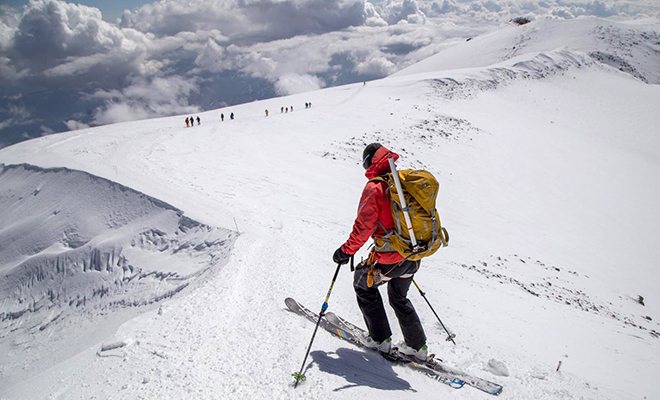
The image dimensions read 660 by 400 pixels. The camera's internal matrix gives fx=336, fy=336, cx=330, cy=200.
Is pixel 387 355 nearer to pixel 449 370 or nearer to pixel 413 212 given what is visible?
pixel 449 370

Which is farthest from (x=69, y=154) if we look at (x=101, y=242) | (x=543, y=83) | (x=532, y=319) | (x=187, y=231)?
(x=543, y=83)

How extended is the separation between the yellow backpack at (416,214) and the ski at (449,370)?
1669 millimetres

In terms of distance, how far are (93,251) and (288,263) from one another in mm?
5971

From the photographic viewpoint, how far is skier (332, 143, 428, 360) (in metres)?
3.91

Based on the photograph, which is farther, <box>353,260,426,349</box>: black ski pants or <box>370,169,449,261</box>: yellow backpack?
<box>353,260,426,349</box>: black ski pants

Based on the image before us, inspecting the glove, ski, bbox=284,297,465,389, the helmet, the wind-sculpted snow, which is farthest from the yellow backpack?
the wind-sculpted snow

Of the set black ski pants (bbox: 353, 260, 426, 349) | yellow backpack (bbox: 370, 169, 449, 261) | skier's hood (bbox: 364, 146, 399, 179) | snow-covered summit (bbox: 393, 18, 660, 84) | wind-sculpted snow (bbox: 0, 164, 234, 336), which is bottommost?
wind-sculpted snow (bbox: 0, 164, 234, 336)

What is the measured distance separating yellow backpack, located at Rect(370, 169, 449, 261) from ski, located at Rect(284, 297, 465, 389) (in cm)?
155

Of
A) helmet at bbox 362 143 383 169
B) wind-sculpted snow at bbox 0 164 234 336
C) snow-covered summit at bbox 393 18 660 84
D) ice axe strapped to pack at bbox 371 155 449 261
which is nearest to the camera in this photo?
ice axe strapped to pack at bbox 371 155 449 261

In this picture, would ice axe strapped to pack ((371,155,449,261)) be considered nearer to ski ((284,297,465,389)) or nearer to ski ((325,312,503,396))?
ski ((284,297,465,389))

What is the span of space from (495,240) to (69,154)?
20282 millimetres

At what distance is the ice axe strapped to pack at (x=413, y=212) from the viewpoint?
380 cm

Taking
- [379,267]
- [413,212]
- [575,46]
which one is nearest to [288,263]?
[379,267]

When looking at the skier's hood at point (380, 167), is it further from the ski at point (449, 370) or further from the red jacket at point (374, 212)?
the ski at point (449, 370)
